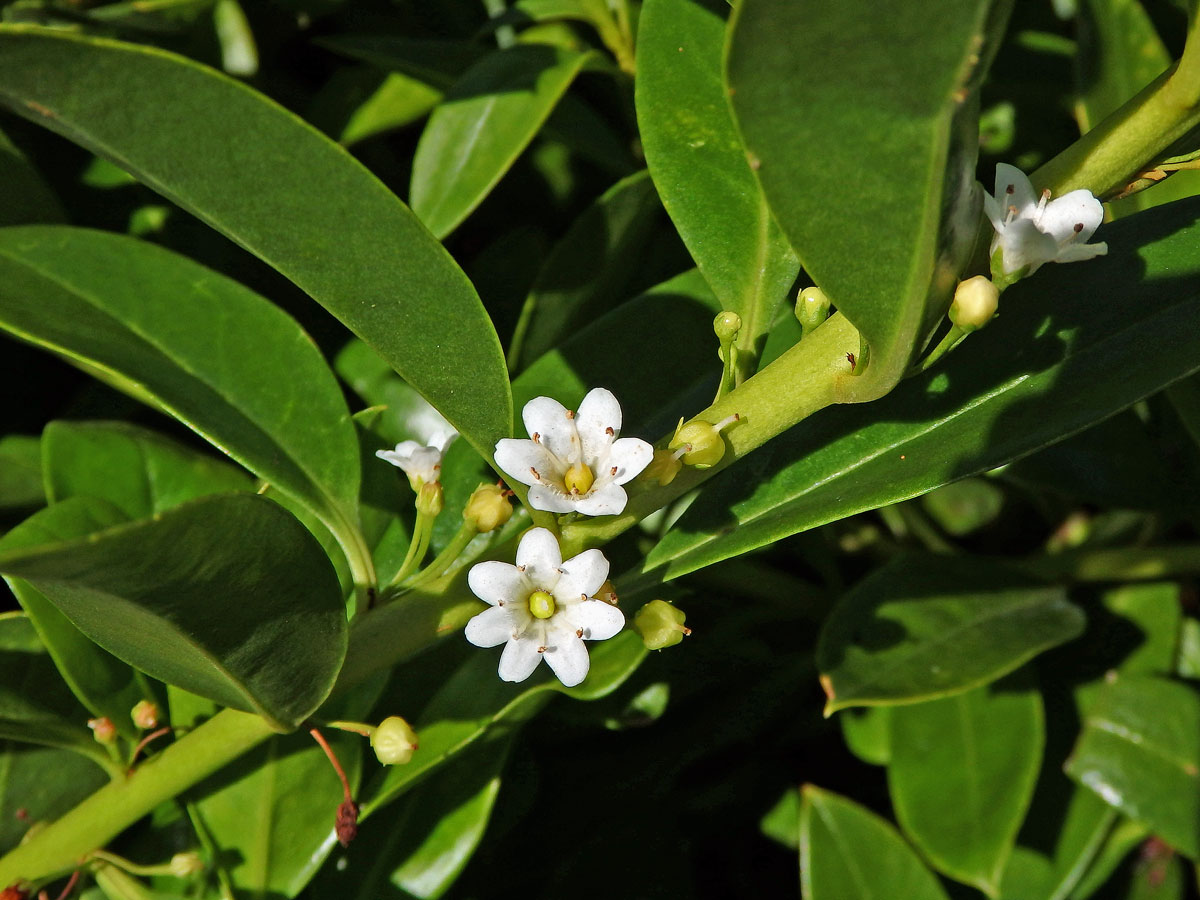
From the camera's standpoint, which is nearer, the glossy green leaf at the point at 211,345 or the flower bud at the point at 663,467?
the flower bud at the point at 663,467

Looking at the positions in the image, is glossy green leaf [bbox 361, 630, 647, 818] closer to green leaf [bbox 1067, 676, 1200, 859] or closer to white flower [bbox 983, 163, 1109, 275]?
white flower [bbox 983, 163, 1109, 275]

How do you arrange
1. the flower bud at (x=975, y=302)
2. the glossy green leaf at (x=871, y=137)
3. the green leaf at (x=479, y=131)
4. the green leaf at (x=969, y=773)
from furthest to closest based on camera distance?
the green leaf at (x=969, y=773)
the green leaf at (x=479, y=131)
the flower bud at (x=975, y=302)
the glossy green leaf at (x=871, y=137)

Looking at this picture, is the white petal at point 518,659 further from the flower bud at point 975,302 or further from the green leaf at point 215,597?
the flower bud at point 975,302

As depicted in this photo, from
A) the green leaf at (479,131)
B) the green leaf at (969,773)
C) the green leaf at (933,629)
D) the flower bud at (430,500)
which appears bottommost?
the green leaf at (969,773)

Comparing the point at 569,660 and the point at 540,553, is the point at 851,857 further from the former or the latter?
the point at 540,553

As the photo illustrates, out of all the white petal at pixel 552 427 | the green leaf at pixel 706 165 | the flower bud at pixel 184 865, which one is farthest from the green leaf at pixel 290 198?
the flower bud at pixel 184 865

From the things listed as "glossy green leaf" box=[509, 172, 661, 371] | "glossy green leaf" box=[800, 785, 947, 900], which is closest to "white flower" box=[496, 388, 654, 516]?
"glossy green leaf" box=[509, 172, 661, 371]
